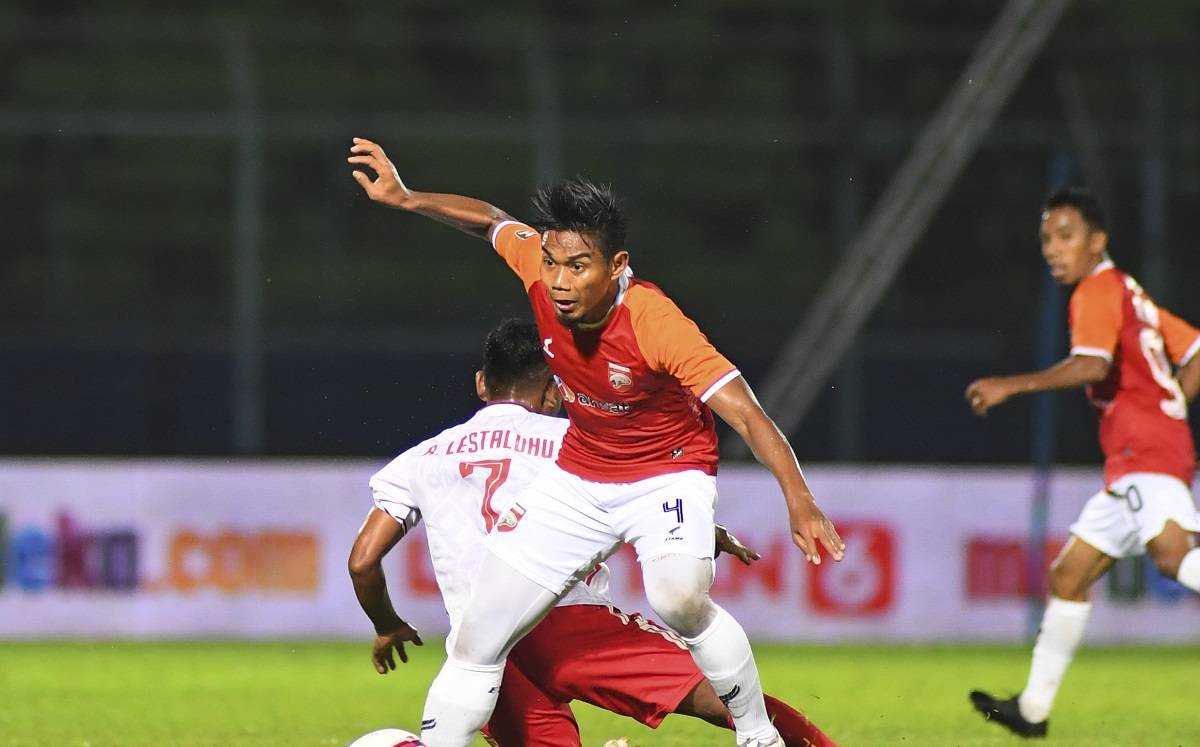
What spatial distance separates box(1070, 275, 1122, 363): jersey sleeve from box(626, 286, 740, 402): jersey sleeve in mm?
2755

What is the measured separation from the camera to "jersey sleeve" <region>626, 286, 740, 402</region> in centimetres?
516

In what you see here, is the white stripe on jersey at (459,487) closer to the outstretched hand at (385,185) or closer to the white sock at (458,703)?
the white sock at (458,703)

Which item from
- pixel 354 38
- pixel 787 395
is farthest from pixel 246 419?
pixel 787 395

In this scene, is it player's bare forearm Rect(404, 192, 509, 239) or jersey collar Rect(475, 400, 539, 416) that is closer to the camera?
jersey collar Rect(475, 400, 539, 416)

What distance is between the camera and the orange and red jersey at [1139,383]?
7.73m

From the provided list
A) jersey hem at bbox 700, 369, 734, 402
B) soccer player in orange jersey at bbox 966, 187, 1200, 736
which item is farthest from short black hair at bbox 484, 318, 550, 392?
soccer player in orange jersey at bbox 966, 187, 1200, 736

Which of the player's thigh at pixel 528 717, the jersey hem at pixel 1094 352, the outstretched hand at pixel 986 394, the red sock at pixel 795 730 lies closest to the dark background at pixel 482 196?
the jersey hem at pixel 1094 352

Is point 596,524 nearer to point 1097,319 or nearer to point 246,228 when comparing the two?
point 1097,319

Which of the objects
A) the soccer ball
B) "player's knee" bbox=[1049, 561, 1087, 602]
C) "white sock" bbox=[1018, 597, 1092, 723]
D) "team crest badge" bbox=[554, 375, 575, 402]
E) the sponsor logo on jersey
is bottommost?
"white sock" bbox=[1018, 597, 1092, 723]

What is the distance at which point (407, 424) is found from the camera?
15.7 m

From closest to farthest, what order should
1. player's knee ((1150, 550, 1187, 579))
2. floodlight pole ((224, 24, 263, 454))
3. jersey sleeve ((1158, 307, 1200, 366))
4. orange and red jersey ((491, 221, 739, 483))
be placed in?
1. orange and red jersey ((491, 221, 739, 483))
2. player's knee ((1150, 550, 1187, 579))
3. jersey sleeve ((1158, 307, 1200, 366))
4. floodlight pole ((224, 24, 263, 454))

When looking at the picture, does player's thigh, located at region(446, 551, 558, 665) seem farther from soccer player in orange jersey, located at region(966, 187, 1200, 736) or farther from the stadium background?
soccer player in orange jersey, located at region(966, 187, 1200, 736)

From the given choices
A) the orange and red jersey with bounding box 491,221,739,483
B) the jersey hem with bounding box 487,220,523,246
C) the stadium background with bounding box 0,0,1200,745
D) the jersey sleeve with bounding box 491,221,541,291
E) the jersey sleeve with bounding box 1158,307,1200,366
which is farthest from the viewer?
the stadium background with bounding box 0,0,1200,745

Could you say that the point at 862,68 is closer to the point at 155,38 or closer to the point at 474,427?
the point at 155,38
